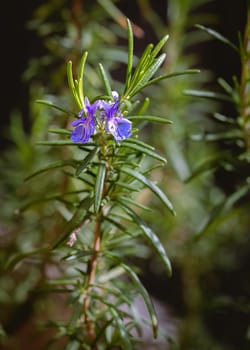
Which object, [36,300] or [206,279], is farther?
[206,279]

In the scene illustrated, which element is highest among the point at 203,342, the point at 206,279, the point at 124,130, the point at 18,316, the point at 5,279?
Result: the point at 124,130

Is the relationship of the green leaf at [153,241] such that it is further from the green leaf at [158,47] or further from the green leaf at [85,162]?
the green leaf at [158,47]

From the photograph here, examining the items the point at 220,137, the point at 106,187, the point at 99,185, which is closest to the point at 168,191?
the point at 220,137

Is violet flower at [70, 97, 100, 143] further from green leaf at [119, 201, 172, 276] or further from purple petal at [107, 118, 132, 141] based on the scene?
green leaf at [119, 201, 172, 276]

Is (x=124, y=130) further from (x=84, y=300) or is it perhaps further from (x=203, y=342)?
(x=203, y=342)

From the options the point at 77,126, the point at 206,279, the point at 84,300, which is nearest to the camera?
the point at 77,126

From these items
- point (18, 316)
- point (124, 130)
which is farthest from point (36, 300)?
point (124, 130)

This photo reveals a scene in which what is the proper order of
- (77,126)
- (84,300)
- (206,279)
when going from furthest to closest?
(206,279) < (84,300) < (77,126)

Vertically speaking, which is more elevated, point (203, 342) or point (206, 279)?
point (206, 279)
